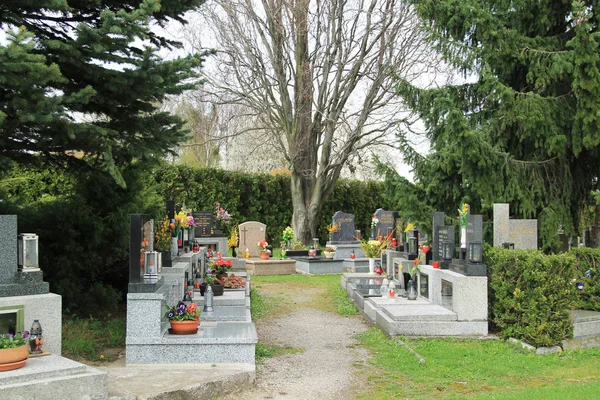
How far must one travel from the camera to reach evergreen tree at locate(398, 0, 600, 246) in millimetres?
11000

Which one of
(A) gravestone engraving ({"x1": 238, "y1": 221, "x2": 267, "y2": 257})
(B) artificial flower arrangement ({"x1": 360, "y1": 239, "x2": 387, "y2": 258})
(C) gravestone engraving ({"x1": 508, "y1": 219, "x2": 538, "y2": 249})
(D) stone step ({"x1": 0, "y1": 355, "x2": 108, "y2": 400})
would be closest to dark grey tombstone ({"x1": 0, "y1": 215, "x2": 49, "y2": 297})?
(D) stone step ({"x1": 0, "y1": 355, "x2": 108, "y2": 400})

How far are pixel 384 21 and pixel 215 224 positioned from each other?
9653mm

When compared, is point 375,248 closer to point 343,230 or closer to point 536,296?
point 343,230

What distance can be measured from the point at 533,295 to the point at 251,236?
46.0 ft

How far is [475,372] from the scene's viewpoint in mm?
7328

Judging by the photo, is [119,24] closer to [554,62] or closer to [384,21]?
[554,62]

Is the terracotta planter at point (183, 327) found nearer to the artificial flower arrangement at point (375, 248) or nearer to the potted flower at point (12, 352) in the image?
the potted flower at point (12, 352)

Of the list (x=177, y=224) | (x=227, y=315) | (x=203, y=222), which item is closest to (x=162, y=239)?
(x=177, y=224)

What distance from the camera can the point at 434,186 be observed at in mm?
12500

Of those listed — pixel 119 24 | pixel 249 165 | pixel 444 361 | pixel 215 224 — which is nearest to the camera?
pixel 119 24

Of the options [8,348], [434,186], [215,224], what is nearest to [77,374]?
[8,348]

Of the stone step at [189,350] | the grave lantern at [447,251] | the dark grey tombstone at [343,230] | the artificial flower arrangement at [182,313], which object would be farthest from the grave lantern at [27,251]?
the dark grey tombstone at [343,230]

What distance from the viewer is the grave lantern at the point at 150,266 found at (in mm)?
7652

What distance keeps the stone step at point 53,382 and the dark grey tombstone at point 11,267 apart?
1.00 meters
